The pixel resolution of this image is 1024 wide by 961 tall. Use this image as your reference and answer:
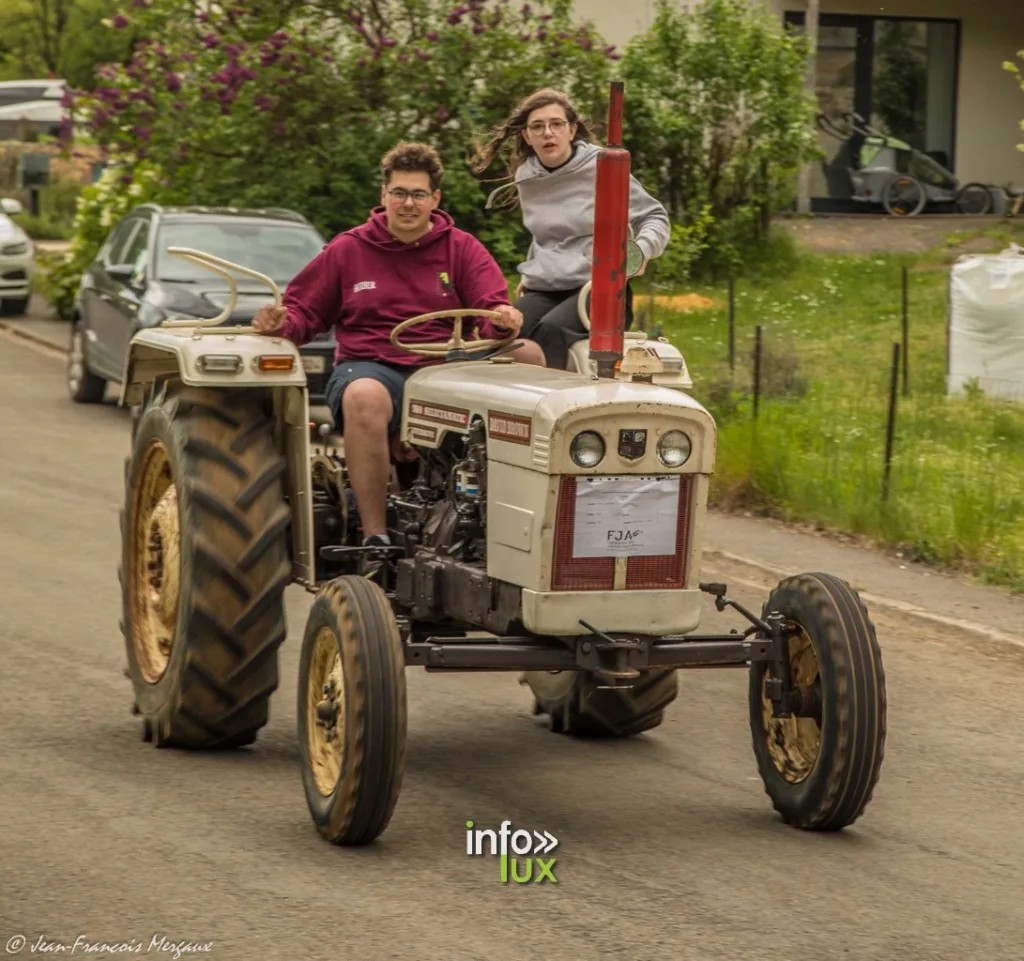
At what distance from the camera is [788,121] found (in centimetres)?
2220

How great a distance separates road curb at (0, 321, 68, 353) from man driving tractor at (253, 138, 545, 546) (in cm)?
1467

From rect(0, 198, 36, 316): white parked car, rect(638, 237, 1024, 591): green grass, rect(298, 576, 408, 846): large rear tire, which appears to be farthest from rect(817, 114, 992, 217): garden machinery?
rect(298, 576, 408, 846): large rear tire

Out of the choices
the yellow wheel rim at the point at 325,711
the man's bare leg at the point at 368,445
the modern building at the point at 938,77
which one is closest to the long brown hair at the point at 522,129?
the man's bare leg at the point at 368,445

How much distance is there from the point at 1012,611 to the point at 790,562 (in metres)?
1.51

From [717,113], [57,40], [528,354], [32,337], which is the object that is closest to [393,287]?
[528,354]

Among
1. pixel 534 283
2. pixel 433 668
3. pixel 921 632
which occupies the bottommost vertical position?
pixel 921 632

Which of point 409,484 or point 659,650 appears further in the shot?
point 409,484

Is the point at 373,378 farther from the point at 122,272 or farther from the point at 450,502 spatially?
the point at 122,272

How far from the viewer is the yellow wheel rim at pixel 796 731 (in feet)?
21.2

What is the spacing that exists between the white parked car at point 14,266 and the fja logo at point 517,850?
63.9 feet

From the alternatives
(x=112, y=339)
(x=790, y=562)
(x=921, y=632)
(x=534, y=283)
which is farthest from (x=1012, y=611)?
(x=112, y=339)

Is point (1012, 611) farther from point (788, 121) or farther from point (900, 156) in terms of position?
point (900, 156)

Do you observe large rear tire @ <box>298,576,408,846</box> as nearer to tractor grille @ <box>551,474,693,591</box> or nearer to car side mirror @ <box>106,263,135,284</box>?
tractor grille @ <box>551,474,693,591</box>

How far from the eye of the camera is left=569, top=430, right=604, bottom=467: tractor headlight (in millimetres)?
6102
